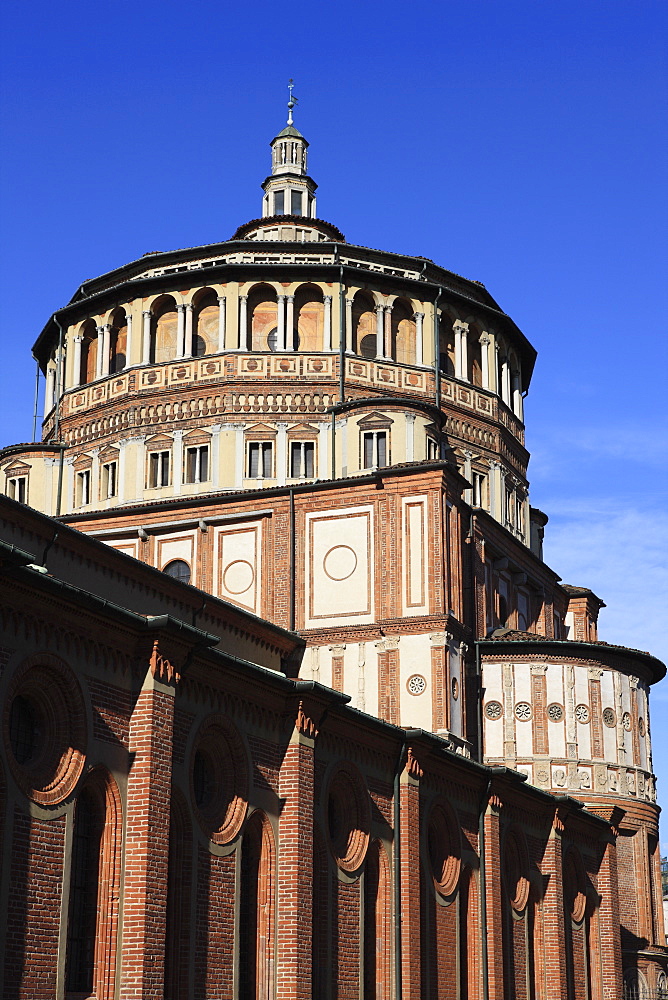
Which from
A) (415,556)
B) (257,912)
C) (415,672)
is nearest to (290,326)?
(415,556)

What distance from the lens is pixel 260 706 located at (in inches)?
992

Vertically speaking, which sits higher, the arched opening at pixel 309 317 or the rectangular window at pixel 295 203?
the rectangular window at pixel 295 203

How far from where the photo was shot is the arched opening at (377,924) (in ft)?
92.9

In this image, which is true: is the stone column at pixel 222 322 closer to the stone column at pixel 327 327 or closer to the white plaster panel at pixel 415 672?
the stone column at pixel 327 327

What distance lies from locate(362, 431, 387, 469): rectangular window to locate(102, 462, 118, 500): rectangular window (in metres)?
9.15

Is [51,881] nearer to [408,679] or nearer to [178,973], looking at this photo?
[178,973]

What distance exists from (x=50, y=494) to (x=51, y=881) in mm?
31697

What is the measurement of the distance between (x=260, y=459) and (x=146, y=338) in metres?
6.36

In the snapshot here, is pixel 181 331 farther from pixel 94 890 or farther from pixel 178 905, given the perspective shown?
pixel 94 890

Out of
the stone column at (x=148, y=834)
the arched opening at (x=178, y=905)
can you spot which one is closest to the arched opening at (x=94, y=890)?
the stone column at (x=148, y=834)

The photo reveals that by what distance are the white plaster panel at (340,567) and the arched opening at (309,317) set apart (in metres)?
8.99

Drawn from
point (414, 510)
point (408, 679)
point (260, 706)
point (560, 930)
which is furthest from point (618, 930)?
point (260, 706)

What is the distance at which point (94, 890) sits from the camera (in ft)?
68.1

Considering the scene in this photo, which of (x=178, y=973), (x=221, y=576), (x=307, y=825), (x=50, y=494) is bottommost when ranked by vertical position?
(x=178, y=973)
